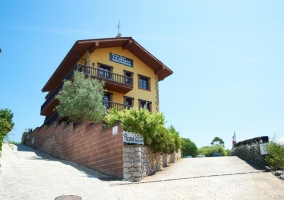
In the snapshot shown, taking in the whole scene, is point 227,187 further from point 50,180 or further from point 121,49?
point 121,49

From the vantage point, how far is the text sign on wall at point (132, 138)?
1213 cm

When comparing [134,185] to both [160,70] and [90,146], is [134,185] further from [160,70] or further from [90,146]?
[160,70]

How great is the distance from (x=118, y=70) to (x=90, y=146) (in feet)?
36.4

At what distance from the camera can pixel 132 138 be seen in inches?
487

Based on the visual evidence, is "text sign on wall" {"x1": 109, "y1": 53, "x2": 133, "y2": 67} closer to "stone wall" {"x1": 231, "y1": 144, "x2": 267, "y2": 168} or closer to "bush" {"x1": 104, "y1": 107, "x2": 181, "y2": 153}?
"bush" {"x1": 104, "y1": 107, "x2": 181, "y2": 153}

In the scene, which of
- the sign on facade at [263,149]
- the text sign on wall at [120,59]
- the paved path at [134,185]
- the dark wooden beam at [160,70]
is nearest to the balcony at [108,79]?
the text sign on wall at [120,59]

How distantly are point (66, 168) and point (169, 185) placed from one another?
5430 mm

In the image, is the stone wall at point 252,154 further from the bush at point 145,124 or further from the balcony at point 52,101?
the balcony at point 52,101

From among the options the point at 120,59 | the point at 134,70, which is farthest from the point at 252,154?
the point at 120,59

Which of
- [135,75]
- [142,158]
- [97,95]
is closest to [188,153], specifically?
[135,75]

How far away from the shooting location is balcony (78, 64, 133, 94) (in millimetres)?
21605

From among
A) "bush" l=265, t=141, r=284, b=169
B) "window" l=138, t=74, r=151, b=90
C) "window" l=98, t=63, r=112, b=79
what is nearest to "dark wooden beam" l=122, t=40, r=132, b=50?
"window" l=98, t=63, r=112, b=79

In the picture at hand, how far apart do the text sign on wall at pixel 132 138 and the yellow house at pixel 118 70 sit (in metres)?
8.19

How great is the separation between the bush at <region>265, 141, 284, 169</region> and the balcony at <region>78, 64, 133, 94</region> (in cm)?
1205
